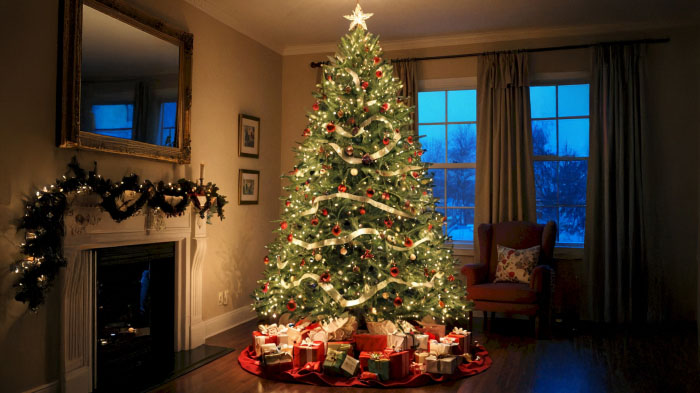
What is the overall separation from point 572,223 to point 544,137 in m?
0.96

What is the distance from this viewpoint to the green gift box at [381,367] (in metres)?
3.59

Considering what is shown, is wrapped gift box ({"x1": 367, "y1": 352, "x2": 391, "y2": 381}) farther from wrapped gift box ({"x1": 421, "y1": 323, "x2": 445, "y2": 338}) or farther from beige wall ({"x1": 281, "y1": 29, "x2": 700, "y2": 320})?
beige wall ({"x1": 281, "y1": 29, "x2": 700, "y2": 320})

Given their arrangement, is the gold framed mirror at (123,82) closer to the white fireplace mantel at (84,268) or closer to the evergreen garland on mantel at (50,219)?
the evergreen garland on mantel at (50,219)

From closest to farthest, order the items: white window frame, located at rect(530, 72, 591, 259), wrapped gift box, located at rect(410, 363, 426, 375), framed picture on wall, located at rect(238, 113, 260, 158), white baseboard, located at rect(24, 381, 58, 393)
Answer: white baseboard, located at rect(24, 381, 58, 393) < wrapped gift box, located at rect(410, 363, 426, 375) < framed picture on wall, located at rect(238, 113, 260, 158) < white window frame, located at rect(530, 72, 591, 259)

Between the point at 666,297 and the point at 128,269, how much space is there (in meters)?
4.83

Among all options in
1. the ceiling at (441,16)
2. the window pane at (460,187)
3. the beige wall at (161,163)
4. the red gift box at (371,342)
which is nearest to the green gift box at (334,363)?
the red gift box at (371,342)

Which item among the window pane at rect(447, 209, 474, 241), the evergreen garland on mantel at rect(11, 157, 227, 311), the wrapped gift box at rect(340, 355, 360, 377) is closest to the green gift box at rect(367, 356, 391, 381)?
the wrapped gift box at rect(340, 355, 360, 377)

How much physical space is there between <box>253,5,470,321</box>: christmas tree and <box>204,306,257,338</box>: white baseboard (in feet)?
2.61

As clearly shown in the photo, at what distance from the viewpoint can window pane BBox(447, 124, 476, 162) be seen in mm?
5996

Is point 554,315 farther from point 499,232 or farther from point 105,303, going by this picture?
point 105,303

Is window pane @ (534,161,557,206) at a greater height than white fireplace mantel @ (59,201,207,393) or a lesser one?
greater

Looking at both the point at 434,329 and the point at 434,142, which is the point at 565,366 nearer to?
the point at 434,329

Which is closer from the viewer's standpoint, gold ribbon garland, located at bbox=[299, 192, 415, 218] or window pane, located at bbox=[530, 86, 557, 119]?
gold ribbon garland, located at bbox=[299, 192, 415, 218]

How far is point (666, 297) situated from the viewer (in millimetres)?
5188
